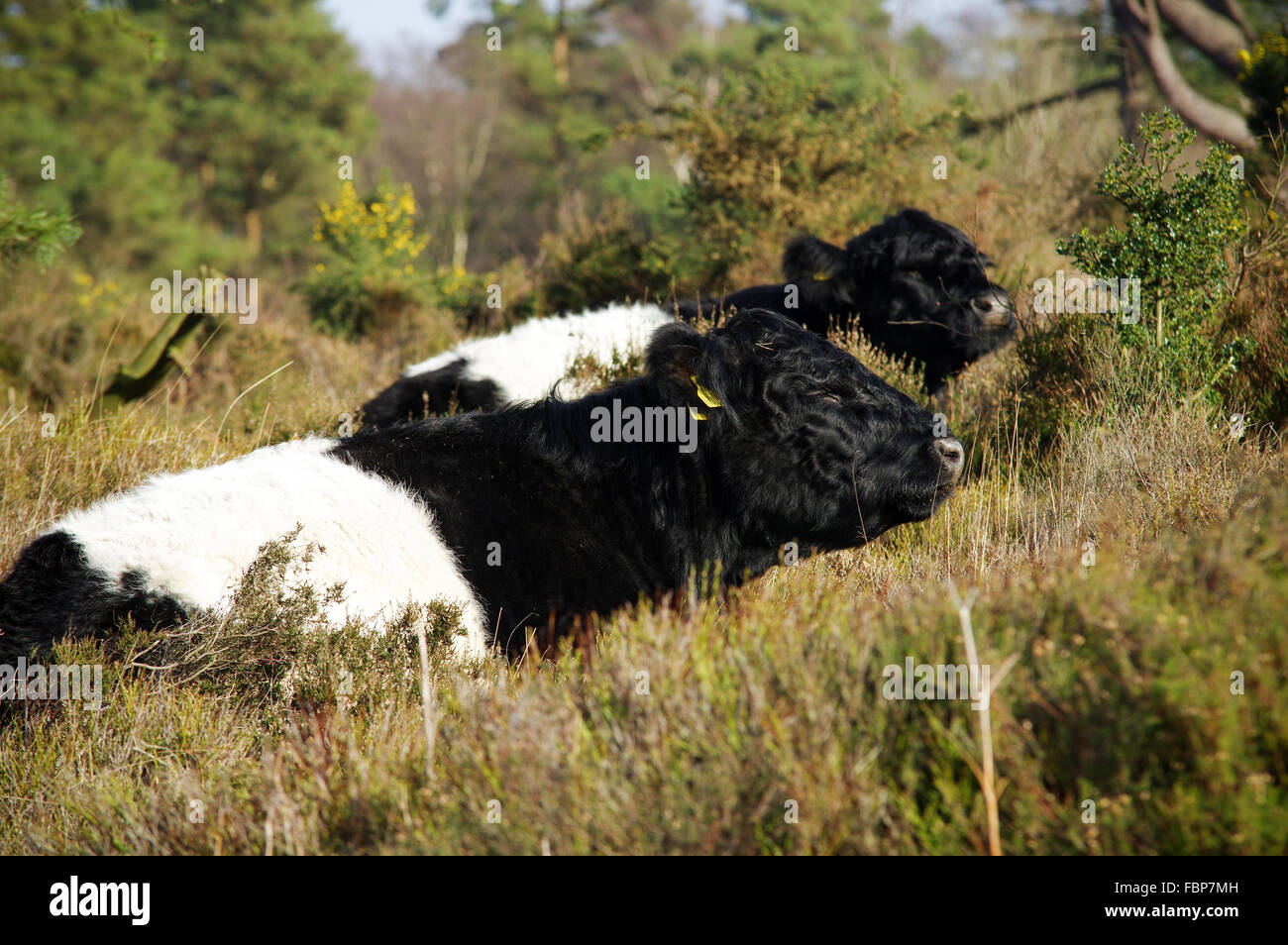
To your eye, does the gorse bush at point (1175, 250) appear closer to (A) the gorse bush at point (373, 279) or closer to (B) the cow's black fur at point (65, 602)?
(B) the cow's black fur at point (65, 602)

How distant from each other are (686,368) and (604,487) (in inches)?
22.4

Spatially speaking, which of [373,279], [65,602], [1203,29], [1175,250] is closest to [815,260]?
[1175,250]

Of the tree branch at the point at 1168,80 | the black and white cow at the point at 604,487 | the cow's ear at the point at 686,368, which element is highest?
the tree branch at the point at 1168,80

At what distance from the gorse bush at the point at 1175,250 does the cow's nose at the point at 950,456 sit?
81.3 inches

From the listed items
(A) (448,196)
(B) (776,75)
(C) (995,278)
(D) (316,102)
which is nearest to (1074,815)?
(C) (995,278)

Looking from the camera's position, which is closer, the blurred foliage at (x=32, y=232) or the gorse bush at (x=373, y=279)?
the blurred foliage at (x=32, y=232)

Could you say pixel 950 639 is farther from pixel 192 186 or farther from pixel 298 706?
pixel 192 186

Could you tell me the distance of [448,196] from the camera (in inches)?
1542

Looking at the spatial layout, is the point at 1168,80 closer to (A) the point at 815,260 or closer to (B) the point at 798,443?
(A) the point at 815,260

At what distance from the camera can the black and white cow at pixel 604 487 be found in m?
3.76

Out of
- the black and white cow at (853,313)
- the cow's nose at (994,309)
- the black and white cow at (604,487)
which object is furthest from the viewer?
the cow's nose at (994,309)

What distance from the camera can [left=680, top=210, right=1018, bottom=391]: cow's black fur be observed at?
22.7 feet

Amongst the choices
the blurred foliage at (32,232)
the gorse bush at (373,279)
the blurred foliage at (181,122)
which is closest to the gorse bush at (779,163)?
the gorse bush at (373,279)
